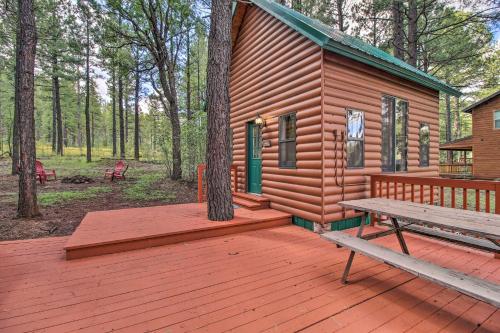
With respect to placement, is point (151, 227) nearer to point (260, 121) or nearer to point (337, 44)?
point (260, 121)

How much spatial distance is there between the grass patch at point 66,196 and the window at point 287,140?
6.58m

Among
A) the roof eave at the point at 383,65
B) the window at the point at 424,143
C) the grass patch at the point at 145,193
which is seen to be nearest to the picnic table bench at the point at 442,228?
the roof eave at the point at 383,65

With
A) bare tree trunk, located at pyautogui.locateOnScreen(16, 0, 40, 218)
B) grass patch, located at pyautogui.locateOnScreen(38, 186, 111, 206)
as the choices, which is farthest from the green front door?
grass patch, located at pyautogui.locateOnScreen(38, 186, 111, 206)

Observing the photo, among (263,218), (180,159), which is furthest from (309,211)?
(180,159)

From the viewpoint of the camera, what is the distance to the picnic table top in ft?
6.41

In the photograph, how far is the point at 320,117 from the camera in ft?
14.1

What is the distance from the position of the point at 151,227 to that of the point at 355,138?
4.23 meters

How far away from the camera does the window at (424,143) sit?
621cm

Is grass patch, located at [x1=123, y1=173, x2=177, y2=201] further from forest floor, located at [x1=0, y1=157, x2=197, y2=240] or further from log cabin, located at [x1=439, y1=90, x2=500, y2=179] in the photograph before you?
log cabin, located at [x1=439, y1=90, x2=500, y2=179]

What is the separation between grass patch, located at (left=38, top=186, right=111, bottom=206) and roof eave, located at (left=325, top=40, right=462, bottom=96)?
8.14 m

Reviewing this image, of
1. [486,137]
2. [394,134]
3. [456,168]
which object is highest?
[486,137]

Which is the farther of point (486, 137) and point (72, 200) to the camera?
point (486, 137)

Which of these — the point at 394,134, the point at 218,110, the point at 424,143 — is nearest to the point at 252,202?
the point at 218,110

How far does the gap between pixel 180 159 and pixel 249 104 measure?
19.6 ft
